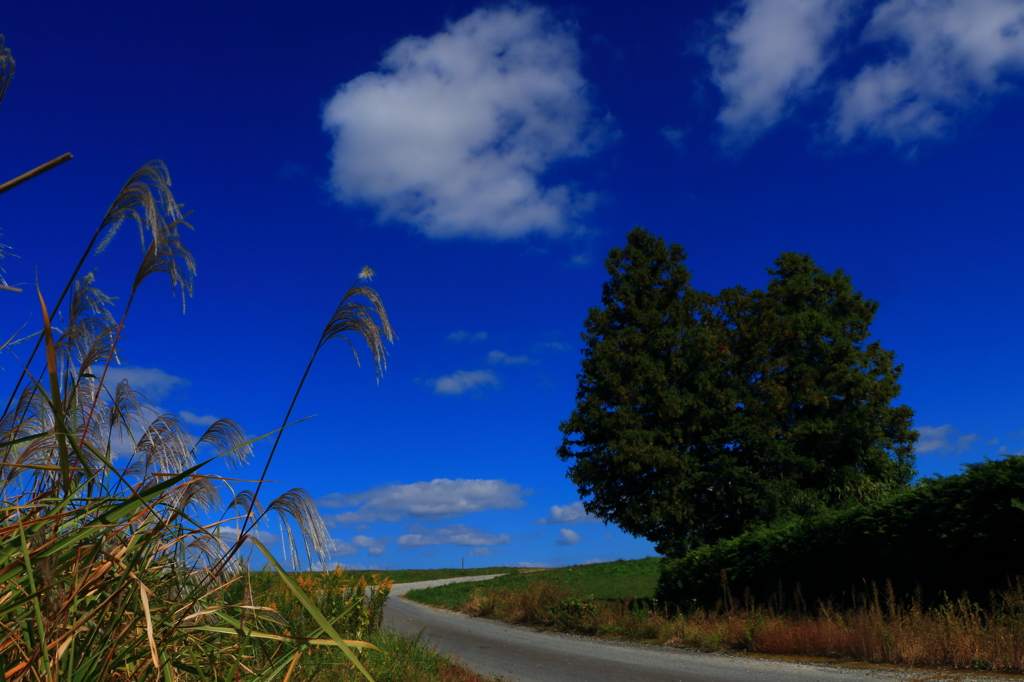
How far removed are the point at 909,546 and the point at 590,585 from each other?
710 inches

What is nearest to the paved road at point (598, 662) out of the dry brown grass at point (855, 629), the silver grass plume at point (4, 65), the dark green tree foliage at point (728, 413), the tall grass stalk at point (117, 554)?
the dry brown grass at point (855, 629)

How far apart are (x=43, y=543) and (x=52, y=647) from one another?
1.01ft

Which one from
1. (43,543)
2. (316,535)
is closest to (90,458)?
(316,535)

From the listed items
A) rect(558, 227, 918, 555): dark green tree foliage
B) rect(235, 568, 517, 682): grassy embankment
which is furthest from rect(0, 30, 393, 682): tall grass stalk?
rect(558, 227, 918, 555): dark green tree foliage

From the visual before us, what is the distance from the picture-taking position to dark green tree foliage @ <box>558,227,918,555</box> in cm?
2305

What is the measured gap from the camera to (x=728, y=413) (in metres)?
24.5

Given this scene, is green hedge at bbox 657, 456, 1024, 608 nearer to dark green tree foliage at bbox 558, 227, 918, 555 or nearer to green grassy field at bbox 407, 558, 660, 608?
green grassy field at bbox 407, 558, 660, 608

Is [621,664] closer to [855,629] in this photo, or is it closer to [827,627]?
[827,627]

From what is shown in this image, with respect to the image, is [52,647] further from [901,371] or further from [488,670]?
[901,371]

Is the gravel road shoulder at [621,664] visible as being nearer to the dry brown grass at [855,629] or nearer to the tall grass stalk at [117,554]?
the dry brown grass at [855,629]

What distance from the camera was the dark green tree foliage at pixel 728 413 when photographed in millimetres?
23047

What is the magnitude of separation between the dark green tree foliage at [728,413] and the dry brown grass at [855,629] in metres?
7.64

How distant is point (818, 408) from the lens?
2406 centimetres

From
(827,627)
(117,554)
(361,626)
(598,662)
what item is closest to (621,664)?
(598,662)
